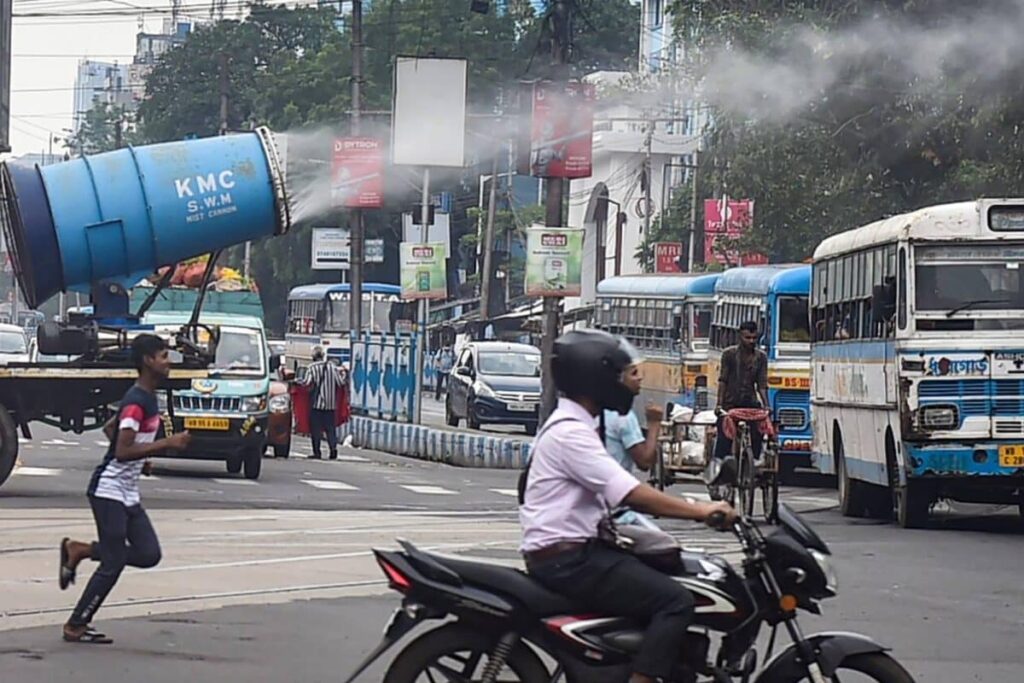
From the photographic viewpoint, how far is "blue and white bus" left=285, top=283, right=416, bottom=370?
5500cm

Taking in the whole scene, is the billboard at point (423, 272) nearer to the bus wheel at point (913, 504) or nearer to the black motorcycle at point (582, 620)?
the bus wheel at point (913, 504)

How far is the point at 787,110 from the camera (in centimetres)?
3066

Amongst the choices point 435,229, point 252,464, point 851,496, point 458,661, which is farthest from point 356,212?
point 458,661

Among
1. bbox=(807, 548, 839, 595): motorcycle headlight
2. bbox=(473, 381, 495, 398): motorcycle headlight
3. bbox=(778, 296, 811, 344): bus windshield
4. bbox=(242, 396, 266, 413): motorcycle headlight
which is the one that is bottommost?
bbox=(473, 381, 495, 398): motorcycle headlight

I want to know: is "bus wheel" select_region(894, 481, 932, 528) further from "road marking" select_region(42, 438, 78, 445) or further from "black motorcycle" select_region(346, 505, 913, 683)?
"road marking" select_region(42, 438, 78, 445)

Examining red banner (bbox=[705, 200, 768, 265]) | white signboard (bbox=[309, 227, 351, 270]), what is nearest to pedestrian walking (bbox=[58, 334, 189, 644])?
red banner (bbox=[705, 200, 768, 265])

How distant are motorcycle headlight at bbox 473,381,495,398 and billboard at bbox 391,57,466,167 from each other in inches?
227

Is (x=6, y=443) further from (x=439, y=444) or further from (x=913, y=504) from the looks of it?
(x=439, y=444)

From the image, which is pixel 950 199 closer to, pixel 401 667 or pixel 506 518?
pixel 506 518

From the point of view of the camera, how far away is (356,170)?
39.8 metres

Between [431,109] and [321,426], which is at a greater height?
[431,109]

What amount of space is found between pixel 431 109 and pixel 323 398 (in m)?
A: 6.20

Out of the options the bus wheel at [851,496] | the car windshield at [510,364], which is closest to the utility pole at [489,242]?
the car windshield at [510,364]

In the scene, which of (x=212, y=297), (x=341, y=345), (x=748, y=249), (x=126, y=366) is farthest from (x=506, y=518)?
(x=341, y=345)
